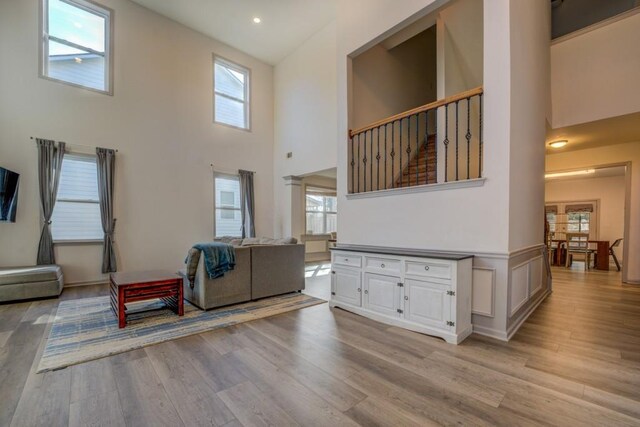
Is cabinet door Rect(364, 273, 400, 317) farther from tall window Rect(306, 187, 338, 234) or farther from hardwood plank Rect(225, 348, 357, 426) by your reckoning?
tall window Rect(306, 187, 338, 234)

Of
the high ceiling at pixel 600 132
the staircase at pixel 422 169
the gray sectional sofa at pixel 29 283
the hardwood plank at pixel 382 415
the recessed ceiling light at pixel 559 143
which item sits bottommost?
the hardwood plank at pixel 382 415

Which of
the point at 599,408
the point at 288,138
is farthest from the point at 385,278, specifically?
the point at 288,138

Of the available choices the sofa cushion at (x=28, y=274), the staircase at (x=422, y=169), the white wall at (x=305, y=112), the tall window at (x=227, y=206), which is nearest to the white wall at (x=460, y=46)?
the staircase at (x=422, y=169)

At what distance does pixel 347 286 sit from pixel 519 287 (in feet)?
6.26

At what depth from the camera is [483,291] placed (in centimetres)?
285

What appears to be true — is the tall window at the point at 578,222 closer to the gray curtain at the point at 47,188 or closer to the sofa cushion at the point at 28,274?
the sofa cushion at the point at 28,274

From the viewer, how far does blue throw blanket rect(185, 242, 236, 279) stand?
11.5 ft

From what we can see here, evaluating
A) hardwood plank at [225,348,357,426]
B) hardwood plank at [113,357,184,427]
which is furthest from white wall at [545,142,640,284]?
hardwood plank at [113,357,184,427]

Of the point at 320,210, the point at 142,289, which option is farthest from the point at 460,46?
the point at 142,289

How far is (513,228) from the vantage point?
2875mm

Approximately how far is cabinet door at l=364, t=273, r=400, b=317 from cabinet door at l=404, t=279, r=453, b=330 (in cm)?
12

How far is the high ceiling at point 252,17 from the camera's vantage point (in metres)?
5.82

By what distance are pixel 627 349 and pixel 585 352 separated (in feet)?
1.38

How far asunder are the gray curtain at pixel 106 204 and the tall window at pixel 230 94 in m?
2.57
